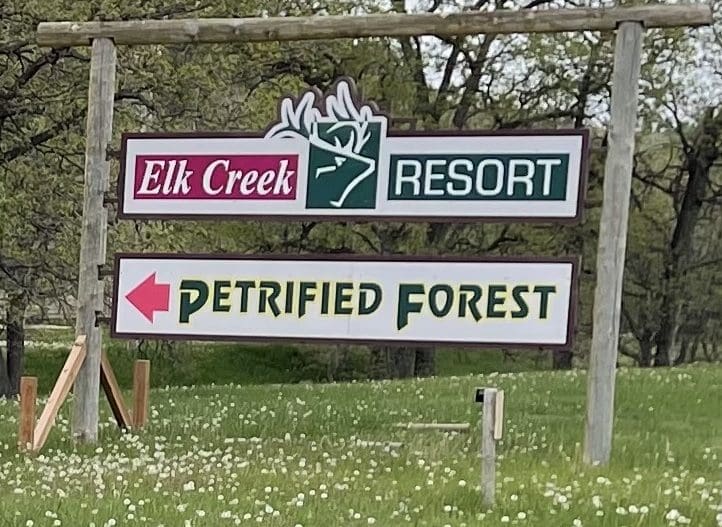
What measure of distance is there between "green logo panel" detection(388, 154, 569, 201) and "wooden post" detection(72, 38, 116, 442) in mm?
2808

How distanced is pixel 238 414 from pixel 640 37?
20.1ft

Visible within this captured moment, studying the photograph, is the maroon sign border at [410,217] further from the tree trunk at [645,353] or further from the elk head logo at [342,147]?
the tree trunk at [645,353]

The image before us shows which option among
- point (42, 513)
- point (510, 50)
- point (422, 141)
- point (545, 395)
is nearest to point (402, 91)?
point (510, 50)

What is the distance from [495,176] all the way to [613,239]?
1.12 m

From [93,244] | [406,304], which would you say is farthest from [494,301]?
[93,244]

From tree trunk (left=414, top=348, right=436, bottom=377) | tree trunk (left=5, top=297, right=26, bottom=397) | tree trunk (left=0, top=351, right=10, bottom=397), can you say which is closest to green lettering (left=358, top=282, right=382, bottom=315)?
tree trunk (left=5, top=297, right=26, bottom=397)

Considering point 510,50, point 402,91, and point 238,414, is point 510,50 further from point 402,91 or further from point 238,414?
point 238,414

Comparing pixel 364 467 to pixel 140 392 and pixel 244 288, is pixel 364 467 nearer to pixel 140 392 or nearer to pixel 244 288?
pixel 244 288

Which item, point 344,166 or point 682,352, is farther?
point 682,352

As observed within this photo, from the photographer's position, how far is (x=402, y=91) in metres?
28.1

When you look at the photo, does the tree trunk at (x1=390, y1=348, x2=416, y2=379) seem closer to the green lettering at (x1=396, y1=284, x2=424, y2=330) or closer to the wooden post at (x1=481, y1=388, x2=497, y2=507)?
the green lettering at (x1=396, y1=284, x2=424, y2=330)

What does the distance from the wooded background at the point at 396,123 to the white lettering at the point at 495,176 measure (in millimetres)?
828

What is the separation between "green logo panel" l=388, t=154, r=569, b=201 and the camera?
30.5 feet

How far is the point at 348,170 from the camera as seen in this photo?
31.8 feet
